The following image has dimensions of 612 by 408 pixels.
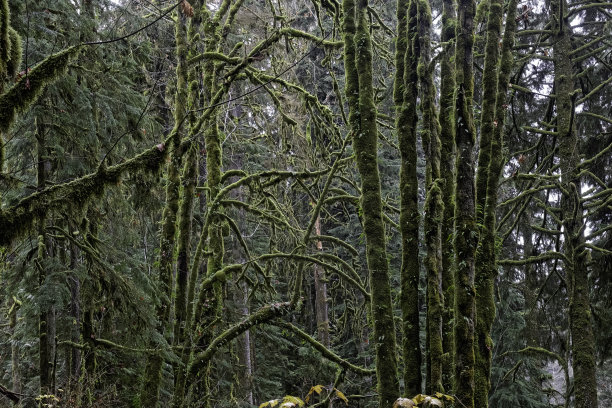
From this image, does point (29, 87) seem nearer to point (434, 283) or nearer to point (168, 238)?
point (168, 238)

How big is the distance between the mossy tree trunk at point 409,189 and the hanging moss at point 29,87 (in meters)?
3.29

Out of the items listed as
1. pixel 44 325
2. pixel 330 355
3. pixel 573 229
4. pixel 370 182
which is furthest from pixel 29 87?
pixel 573 229

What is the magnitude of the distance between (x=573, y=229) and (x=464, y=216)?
4758mm

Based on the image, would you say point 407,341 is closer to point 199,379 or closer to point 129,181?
point 199,379

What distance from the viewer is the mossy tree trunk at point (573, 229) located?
7.67 meters

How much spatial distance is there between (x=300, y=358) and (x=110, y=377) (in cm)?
1188

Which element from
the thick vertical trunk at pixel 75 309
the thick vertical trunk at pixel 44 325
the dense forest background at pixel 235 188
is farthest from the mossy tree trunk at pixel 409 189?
the thick vertical trunk at pixel 75 309

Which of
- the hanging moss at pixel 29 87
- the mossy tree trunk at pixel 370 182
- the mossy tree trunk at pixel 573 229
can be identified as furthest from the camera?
the mossy tree trunk at pixel 573 229

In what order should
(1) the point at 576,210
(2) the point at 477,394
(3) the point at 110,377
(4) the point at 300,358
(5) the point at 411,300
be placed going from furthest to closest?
(4) the point at 300,358
(3) the point at 110,377
(1) the point at 576,210
(5) the point at 411,300
(2) the point at 477,394

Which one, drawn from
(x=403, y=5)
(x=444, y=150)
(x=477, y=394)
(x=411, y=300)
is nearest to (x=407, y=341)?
(x=411, y=300)

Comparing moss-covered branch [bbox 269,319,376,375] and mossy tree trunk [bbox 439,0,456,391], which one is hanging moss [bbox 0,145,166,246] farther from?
mossy tree trunk [bbox 439,0,456,391]

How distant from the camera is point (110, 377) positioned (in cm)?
838

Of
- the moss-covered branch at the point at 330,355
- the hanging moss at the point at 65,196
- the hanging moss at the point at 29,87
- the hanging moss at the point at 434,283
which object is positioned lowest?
the moss-covered branch at the point at 330,355

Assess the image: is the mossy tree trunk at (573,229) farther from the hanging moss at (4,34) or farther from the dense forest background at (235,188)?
the hanging moss at (4,34)
